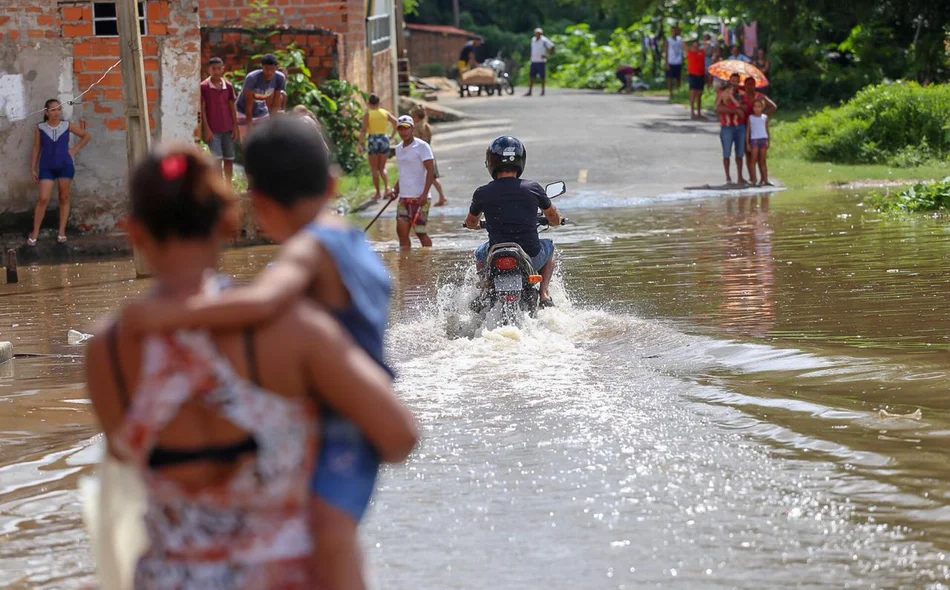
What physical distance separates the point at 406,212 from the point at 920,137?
12052mm

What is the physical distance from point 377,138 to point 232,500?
59.3 ft

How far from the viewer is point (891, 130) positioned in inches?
953

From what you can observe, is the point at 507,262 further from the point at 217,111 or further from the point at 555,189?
the point at 217,111

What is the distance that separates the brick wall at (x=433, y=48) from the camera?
55344 mm

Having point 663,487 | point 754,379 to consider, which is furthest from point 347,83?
point 663,487

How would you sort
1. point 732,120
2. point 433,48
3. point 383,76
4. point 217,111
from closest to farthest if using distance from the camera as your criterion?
point 217,111 → point 732,120 → point 383,76 → point 433,48

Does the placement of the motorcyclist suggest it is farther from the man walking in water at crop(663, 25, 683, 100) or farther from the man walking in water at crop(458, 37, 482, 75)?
the man walking in water at crop(458, 37, 482, 75)

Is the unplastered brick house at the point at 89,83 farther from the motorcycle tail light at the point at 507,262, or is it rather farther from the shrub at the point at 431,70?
the shrub at the point at 431,70

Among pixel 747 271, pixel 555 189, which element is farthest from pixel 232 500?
pixel 747 271

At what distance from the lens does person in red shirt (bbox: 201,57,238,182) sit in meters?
17.9

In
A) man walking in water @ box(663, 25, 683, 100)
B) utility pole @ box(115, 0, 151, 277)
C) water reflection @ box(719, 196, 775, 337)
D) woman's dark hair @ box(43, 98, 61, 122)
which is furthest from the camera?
man walking in water @ box(663, 25, 683, 100)

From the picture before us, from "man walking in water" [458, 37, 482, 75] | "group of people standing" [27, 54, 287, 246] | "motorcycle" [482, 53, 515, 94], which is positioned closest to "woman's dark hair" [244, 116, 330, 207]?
"group of people standing" [27, 54, 287, 246]

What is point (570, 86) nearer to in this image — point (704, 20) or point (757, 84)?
point (704, 20)

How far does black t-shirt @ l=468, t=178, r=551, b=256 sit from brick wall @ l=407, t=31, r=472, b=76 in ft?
151
